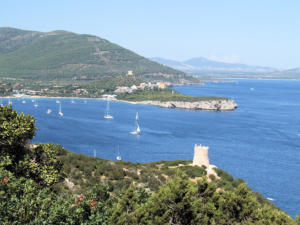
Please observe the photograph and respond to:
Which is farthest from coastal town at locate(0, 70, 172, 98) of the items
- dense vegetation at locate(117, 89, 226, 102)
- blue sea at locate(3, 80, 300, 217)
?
blue sea at locate(3, 80, 300, 217)

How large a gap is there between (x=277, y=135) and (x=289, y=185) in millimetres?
31433

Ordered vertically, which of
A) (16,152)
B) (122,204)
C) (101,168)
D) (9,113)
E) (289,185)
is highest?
(9,113)

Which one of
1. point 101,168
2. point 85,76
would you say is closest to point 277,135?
point 101,168

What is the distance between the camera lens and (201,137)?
74.6 meters

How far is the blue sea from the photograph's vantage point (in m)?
51.1

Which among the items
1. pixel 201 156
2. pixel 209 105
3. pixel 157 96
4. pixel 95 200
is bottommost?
pixel 209 105

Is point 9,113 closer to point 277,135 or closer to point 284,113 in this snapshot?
point 277,135

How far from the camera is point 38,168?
17000 mm

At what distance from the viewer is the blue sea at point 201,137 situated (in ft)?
168

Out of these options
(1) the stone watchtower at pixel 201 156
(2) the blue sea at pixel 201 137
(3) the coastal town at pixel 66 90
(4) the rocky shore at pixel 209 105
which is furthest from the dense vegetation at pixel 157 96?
(1) the stone watchtower at pixel 201 156

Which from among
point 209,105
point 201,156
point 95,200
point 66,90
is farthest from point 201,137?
point 66,90

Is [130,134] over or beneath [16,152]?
beneath

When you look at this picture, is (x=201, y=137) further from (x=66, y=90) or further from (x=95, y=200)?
(x=66, y=90)

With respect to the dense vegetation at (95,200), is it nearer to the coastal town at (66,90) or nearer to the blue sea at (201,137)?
the blue sea at (201,137)
